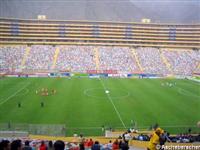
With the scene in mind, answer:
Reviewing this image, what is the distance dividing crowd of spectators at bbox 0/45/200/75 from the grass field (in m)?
19.9

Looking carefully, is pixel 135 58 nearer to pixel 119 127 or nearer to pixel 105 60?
pixel 105 60

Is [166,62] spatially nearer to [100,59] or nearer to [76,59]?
[100,59]

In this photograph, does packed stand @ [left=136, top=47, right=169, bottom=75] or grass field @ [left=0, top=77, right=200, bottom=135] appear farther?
packed stand @ [left=136, top=47, right=169, bottom=75]

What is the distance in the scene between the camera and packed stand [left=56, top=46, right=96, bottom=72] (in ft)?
225

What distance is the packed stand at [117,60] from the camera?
229ft

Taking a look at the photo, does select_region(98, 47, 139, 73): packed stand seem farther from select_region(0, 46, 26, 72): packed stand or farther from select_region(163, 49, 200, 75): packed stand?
select_region(0, 46, 26, 72): packed stand

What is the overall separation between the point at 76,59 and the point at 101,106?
39774mm

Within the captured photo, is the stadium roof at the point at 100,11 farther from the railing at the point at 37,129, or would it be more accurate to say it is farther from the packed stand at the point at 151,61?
the railing at the point at 37,129

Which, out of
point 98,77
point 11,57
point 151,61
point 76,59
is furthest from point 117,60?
point 11,57

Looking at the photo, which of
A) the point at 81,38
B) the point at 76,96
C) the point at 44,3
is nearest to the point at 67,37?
the point at 81,38

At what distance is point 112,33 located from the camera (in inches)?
3669

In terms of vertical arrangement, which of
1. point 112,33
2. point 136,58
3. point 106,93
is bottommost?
point 106,93

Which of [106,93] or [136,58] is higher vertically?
[136,58]

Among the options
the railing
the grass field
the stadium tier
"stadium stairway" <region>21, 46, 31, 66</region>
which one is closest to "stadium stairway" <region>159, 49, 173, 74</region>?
the stadium tier
